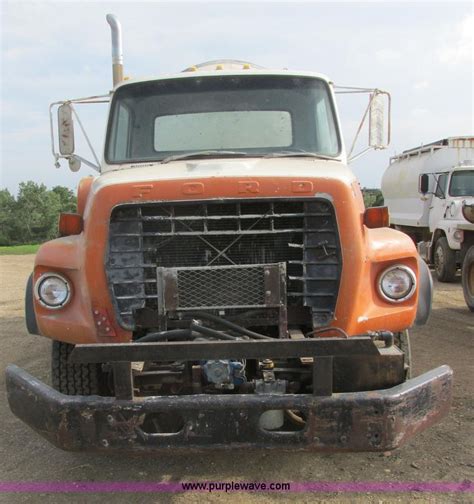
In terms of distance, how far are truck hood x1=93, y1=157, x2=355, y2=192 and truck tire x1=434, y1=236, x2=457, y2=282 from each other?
8.97m

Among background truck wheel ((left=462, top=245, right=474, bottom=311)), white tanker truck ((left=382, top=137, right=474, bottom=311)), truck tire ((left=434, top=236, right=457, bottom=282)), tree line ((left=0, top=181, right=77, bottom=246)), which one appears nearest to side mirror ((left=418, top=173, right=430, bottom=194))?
white tanker truck ((left=382, top=137, right=474, bottom=311))

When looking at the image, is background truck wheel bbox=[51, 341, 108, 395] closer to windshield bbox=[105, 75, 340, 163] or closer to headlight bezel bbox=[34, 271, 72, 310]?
headlight bezel bbox=[34, 271, 72, 310]

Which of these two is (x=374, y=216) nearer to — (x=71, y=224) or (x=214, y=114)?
(x=214, y=114)

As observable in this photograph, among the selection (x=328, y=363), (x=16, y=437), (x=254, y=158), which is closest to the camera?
(x=328, y=363)

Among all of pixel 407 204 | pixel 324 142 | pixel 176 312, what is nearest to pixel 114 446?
pixel 176 312

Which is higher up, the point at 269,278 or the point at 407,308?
the point at 269,278

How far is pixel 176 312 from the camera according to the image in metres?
3.06

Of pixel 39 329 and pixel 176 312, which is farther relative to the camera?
pixel 39 329

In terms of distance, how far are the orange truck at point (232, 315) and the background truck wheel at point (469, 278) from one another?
5.66m

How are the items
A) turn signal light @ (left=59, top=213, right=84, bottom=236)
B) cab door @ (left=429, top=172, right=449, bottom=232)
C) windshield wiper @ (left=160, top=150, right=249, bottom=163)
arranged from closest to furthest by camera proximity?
turn signal light @ (left=59, top=213, right=84, bottom=236) → windshield wiper @ (left=160, top=150, right=249, bottom=163) → cab door @ (left=429, top=172, right=449, bottom=232)

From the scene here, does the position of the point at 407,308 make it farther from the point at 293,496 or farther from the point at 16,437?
the point at 16,437

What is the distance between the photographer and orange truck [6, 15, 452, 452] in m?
2.67

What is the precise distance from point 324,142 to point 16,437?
125 inches

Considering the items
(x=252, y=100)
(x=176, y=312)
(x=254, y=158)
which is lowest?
(x=176, y=312)
